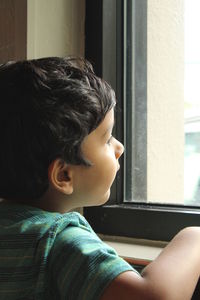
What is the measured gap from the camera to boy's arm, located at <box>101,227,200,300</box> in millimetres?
517

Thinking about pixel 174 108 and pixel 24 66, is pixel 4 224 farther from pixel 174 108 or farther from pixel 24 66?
pixel 174 108

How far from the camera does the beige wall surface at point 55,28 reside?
985 mm

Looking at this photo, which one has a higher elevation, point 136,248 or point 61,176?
point 61,176

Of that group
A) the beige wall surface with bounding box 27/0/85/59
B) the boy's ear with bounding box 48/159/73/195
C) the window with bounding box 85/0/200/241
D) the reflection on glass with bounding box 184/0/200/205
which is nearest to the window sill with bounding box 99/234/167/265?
the window with bounding box 85/0/200/241

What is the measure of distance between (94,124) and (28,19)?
0.45m

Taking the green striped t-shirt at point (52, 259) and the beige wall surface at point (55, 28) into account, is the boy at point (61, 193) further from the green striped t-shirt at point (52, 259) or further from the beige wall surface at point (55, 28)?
the beige wall surface at point (55, 28)

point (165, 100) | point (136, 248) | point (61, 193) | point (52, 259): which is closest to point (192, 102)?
point (165, 100)

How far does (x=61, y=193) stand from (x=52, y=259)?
127 mm

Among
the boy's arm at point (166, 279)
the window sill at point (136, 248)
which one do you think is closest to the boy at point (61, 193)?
the boy's arm at point (166, 279)

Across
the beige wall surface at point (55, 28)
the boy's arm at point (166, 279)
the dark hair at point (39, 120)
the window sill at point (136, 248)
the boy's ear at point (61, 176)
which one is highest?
the beige wall surface at point (55, 28)

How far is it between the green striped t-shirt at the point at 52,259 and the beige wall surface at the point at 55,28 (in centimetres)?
50

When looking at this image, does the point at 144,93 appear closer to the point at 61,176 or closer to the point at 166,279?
the point at 61,176

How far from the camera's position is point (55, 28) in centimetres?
103

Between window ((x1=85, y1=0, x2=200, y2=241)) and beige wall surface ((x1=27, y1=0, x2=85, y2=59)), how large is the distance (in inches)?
1.0
